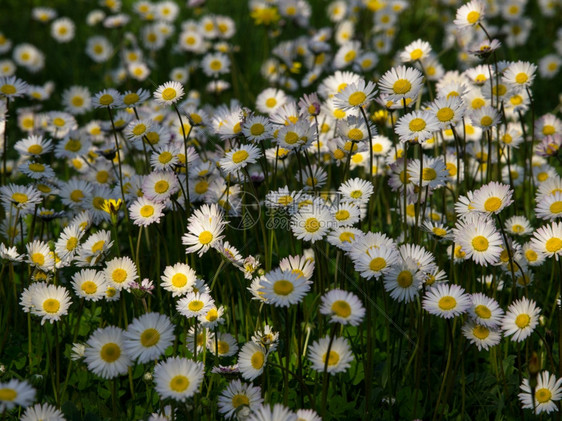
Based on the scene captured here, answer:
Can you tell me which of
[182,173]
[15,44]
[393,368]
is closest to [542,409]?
[393,368]

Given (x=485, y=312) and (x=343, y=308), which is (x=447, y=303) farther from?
(x=343, y=308)

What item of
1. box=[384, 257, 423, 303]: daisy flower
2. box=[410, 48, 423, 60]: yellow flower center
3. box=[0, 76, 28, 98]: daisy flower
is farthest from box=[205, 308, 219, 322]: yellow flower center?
box=[410, 48, 423, 60]: yellow flower center

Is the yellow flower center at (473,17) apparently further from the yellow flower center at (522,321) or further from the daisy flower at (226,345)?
the daisy flower at (226,345)

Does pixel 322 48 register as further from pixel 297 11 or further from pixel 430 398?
pixel 430 398

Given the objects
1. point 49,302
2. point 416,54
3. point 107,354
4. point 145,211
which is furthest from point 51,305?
point 416,54

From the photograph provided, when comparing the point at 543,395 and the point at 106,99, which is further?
the point at 106,99
